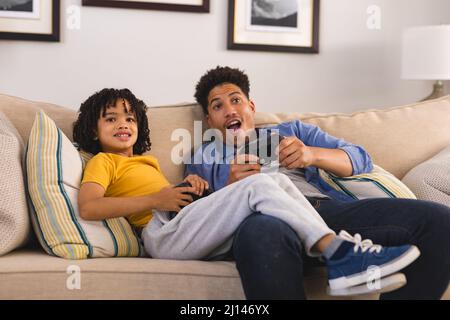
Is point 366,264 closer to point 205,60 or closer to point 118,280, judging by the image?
point 118,280

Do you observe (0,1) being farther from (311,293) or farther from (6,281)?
(311,293)

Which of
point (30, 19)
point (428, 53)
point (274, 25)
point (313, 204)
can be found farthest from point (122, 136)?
point (428, 53)

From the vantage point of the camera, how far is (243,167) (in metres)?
1.85

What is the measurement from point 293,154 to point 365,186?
0.97ft

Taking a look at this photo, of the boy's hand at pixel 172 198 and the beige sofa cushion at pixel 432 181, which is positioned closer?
the boy's hand at pixel 172 198

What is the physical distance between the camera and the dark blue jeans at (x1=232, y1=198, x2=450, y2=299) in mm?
1407

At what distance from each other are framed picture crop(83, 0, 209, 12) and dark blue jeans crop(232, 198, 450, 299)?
1.52m

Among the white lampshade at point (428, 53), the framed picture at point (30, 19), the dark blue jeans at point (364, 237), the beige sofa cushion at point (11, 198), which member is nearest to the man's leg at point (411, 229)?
the dark blue jeans at point (364, 237)

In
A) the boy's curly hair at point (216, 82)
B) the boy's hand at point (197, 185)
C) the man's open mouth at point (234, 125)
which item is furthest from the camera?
the boy's curly hair at point (216, 82)

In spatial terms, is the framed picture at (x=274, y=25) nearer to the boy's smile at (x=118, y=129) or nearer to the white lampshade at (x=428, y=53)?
the white lampshade at (x=428, y=53)

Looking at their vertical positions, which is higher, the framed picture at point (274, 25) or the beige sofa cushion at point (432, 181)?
the framed picture at point (274, 25)

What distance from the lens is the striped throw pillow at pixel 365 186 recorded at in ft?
6.50

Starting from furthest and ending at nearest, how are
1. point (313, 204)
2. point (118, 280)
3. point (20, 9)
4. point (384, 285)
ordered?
1. point (20, 9)
2. point (313, 204)
3. point (118, 280)
4. point (384, 285)

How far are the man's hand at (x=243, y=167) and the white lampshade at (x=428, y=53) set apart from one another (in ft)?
4.74
